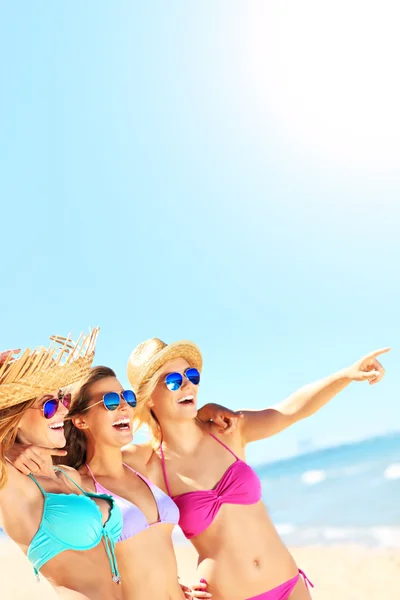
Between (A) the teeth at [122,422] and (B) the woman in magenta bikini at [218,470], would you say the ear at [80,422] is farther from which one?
(B) the woman in magenta bikini at [218,470]

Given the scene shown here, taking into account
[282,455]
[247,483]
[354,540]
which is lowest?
[354,540]

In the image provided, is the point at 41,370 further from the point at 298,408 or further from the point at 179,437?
the point at 298,408

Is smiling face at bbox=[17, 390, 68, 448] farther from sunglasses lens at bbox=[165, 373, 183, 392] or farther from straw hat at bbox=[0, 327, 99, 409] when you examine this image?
sunglasses lens at bbox=[165, 373, 183, 392]

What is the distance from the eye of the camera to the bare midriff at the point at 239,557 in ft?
15.0

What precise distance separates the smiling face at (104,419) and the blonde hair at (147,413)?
1.35ft

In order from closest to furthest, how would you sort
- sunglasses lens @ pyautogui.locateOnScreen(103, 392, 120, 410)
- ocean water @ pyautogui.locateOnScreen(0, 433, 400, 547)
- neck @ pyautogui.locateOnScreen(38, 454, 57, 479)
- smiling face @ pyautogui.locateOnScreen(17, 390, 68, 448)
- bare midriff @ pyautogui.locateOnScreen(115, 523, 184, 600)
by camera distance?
neck @ pyautogui.locateOnScreen(38, 454, 57, 479) < smiling face @ pyautogui.locateOnScreen(17, 390, 68, 448) < bare midriff @ pyautogui.locateOnScreen(115, 523, 184, 600) < sunglasses lens @ pyautogui.locateOnScreen(103, 392, 120, 410) < ocean water @ pyautogui.locateOnScreen(0, 433, 400, 547)

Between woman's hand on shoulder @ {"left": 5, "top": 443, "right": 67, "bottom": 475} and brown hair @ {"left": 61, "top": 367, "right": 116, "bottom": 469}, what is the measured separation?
66 cm

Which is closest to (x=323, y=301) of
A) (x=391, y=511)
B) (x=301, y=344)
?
(x=301, y=344)

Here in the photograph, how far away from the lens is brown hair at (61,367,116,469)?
14.5 ft

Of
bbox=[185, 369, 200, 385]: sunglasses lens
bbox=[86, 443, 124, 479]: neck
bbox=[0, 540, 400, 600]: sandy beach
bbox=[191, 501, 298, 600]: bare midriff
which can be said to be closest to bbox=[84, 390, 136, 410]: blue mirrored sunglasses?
bbox=[86, 443, 124, 479]: neck

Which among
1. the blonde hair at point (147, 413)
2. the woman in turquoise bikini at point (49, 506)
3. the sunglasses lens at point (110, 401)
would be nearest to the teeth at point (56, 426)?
the woman in turquoise bikini at point (49, 506)

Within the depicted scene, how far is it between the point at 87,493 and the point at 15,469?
0.51 metres

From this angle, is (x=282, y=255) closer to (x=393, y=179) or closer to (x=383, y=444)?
(x=393, y=179)

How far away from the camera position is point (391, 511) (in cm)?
2203
